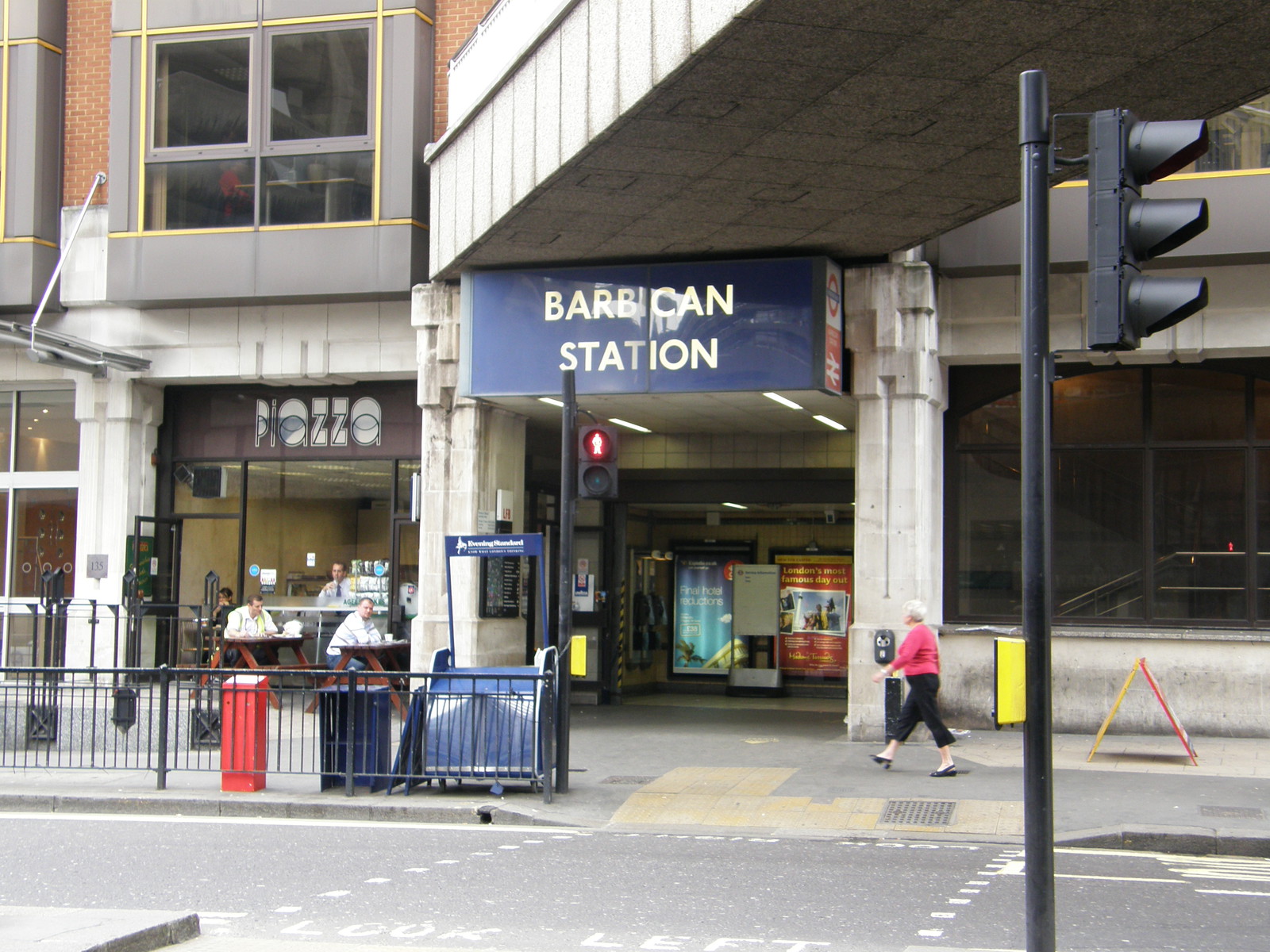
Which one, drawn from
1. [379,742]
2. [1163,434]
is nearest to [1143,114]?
[1163,434]

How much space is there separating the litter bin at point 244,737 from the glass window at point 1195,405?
34.3 feet

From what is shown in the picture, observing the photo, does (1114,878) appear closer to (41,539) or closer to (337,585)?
(337,585)

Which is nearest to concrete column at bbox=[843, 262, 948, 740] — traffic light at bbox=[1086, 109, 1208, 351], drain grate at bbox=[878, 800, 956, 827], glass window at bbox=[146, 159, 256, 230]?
drain grate at bbox=[878, 800, 956, 827]

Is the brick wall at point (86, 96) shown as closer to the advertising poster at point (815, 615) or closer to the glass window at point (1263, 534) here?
the advertising poster at point (815, 615)

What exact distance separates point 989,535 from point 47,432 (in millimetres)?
13816

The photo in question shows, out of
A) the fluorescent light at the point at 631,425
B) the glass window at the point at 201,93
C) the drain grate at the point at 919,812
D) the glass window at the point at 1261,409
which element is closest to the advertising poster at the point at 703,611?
the fluorescent light at the point at 631,425

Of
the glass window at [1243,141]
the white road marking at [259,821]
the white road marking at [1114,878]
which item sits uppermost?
the glass window at [1243,141]

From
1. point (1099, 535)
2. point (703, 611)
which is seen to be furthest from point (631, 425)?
point (1099, 535)

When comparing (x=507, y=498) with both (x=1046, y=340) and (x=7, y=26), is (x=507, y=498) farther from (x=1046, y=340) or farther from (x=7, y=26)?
(x=1046, y=340)

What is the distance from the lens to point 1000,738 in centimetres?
1458

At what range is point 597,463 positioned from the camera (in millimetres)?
11594

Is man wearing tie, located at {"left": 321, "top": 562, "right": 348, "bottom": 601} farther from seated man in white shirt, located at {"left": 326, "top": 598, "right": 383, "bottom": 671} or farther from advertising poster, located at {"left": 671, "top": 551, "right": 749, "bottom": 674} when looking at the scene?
advertising poster, located at {"left": 671, "top": 551, "right": 749, "bottom": 674}

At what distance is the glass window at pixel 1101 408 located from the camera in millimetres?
15469

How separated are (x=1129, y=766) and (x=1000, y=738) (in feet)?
6.73
